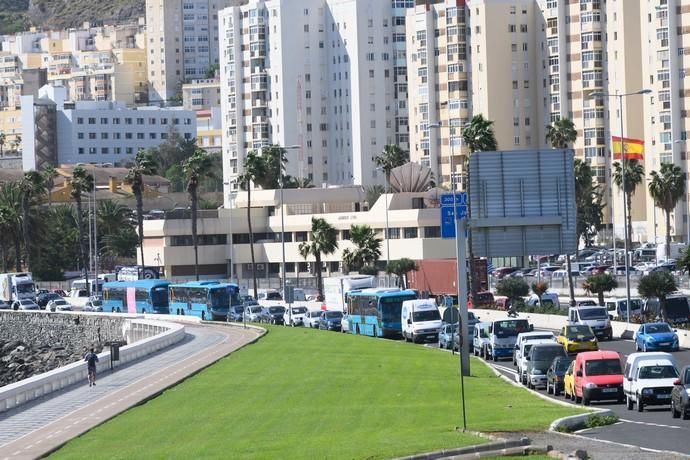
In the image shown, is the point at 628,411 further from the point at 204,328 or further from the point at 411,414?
the point at 204,328

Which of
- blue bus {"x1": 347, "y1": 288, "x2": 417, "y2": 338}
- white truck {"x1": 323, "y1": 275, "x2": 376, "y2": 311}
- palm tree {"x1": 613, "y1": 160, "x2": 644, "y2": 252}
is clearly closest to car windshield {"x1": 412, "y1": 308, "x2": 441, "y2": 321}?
blue bus {"x1": 347, "y1": 288, "x2": 417, "y2": 338}

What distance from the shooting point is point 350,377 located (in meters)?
53.0

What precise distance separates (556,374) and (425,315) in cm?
3012

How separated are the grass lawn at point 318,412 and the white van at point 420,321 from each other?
13036mm

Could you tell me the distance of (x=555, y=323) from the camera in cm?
7912

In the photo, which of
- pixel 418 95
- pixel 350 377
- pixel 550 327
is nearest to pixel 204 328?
pixel 550 327

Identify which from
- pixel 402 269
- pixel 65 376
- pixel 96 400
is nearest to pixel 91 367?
pixel 65 376

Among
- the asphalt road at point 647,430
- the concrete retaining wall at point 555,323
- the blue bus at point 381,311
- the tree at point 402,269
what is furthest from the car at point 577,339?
the tree at point 402,269

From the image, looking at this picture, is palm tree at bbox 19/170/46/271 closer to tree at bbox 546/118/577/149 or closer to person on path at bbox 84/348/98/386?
tree at bbox 546/118/577/149

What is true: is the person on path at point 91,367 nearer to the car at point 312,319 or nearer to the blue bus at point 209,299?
the car at point 312,319

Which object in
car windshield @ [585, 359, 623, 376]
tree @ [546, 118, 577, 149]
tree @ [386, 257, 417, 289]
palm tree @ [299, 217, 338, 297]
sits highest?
tree @ [546, 118, 577, 149]

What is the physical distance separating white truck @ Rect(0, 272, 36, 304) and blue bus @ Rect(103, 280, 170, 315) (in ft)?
62.2

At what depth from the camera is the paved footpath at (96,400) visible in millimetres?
41562

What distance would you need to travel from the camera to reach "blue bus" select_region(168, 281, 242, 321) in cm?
10388
